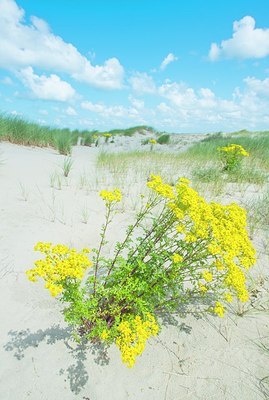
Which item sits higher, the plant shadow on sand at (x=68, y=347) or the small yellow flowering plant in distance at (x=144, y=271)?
the small yellow flowering plant in distance at (x=144, y=271)

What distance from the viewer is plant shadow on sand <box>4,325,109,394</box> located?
179cm

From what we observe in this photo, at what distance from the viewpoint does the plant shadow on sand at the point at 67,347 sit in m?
1.79

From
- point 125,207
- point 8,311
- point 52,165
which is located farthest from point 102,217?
point 52,165

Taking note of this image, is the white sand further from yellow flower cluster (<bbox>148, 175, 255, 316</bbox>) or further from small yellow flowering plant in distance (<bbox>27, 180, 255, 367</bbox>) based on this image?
yellow flower cluster (<bbox>148, 175, 255, 316</bbox>)

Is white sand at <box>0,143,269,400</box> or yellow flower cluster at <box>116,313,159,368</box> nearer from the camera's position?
yellow flower cluster at <box>116,313,159,368</box>

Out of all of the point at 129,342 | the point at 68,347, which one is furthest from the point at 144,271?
the point at 68,347

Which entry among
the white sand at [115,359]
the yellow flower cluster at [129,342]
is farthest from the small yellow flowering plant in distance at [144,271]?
the white sand at [115,359]

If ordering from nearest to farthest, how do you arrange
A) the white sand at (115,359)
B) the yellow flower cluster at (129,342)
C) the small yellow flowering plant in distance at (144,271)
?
the yellow flower cluster at (129,342)
the small yellow flowering plant in distance at (144,271)
the white sand at (115,359)

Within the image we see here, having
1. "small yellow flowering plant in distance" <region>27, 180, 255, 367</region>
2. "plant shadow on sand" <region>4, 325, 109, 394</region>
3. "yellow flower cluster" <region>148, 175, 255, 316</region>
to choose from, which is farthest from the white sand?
"yellow flower cluster" <region>148, 175, 255, 316</region>

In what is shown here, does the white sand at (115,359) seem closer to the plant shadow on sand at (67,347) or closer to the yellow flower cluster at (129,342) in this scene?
the plant shadow on sand at (67,347)

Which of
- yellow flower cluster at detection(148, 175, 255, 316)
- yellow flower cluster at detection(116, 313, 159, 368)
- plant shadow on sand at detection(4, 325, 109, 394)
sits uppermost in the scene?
yellow flower cluster at detection(148, 175, 255, 316)

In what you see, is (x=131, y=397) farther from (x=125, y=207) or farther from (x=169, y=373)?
(x=125, y=207)

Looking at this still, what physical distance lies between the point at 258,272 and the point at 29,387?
2301 millimetres

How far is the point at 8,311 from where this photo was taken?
2.20m
